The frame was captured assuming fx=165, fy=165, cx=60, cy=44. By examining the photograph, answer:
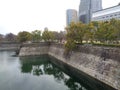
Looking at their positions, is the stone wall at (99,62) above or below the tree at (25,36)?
below

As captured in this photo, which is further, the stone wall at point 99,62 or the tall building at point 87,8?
the tall building at point 87,8

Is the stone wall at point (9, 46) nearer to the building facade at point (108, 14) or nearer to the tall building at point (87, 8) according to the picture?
the building facade at point (108, 14)

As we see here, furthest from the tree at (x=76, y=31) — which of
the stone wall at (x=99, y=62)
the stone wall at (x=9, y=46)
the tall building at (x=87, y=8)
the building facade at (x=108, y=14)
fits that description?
the tall building at (x=87, y=8)

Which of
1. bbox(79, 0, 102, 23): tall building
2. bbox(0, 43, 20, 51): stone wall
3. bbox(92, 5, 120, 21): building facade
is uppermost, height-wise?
bbox(79, 0, 102, 23): tall building

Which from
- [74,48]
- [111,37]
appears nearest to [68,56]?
[74,48]

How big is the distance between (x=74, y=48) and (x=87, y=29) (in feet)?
17.6

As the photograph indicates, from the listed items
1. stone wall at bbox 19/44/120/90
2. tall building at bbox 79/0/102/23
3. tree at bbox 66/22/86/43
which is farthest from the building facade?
stone wall at bbox 19/44/120/90

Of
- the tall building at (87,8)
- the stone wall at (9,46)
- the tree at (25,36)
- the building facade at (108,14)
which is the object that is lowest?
the stone wall at (9,46)

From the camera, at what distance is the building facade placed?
80.6 metres

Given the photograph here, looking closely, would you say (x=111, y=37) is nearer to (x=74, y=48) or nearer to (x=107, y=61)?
(x=74, y=48)

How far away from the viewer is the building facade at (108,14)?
265ft

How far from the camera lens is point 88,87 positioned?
2178 centimetres

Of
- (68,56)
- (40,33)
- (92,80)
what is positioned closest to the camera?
(92,80)

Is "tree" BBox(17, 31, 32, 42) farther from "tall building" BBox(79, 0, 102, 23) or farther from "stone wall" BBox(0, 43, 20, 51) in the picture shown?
"tall building" BBox(79, 0, 102, 23)
